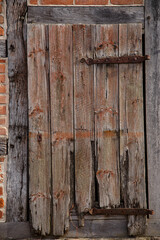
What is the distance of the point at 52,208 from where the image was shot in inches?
79.9

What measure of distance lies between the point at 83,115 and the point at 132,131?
1.51ft

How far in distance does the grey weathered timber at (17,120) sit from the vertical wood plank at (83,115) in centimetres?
46

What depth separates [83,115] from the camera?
202 cm

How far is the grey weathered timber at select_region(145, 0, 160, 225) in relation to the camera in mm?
A: 2023

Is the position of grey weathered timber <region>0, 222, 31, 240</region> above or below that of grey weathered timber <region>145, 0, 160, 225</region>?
below

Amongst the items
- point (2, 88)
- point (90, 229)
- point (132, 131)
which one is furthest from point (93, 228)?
point (2, 88)

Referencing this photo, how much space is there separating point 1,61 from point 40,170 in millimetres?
1031

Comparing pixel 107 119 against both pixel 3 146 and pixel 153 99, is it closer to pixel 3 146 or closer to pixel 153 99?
pixel 153 99

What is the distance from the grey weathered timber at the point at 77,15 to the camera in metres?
2.00

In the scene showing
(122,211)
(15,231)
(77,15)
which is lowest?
(15,231)

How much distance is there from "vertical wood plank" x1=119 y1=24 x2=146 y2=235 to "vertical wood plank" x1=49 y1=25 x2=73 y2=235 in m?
0.46

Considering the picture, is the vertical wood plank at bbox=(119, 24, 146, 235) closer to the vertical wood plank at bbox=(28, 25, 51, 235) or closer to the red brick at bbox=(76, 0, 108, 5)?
the red brick at bbox=(76, 0, 108, 5)

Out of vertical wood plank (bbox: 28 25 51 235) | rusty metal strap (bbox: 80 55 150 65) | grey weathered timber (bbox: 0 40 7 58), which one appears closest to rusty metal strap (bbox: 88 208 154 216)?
vertical wood plank (bbox: 28 25 51 235)

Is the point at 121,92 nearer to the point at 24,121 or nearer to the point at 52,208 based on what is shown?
the point at 24,121
